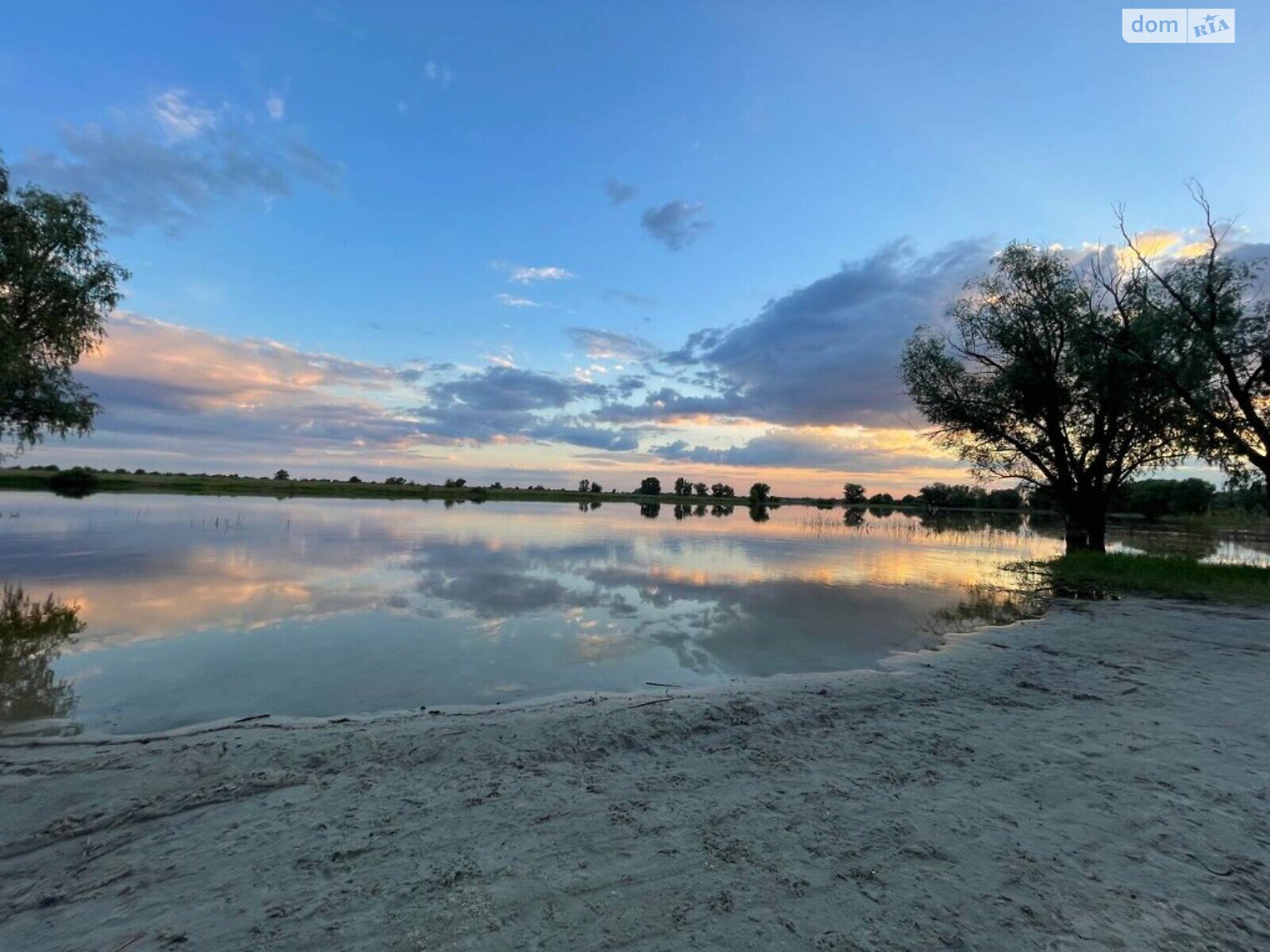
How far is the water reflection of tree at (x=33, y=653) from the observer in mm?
5957

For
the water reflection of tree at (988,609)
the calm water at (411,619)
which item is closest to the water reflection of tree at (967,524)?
the calm water at (411,619)

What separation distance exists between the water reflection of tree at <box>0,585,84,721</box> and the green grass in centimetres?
2038

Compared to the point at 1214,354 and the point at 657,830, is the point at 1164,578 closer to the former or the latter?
the point at 1214,354

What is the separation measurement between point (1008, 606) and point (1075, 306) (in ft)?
48.8

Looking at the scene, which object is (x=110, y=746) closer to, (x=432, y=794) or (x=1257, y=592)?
(x=432, y=794)

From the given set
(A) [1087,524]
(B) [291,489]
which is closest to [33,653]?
(A) [1087,524]

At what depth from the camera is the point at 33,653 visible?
7.80 metres

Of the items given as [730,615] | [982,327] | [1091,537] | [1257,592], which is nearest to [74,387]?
[730,615]

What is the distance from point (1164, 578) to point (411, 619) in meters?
19.5

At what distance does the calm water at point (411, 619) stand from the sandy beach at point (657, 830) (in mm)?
1572

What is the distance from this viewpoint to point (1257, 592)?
1348 centimetres

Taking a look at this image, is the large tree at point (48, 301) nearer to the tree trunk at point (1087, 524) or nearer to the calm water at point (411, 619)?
the calm water at point (411, 619)

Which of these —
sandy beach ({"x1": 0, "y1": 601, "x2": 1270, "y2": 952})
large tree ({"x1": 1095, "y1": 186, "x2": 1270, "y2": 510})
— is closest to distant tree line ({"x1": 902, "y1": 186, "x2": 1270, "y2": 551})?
large tree ({"x1": 1095, "y1": 186, "x2": 1270, "y2": 510})

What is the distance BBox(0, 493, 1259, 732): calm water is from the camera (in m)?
6.68
